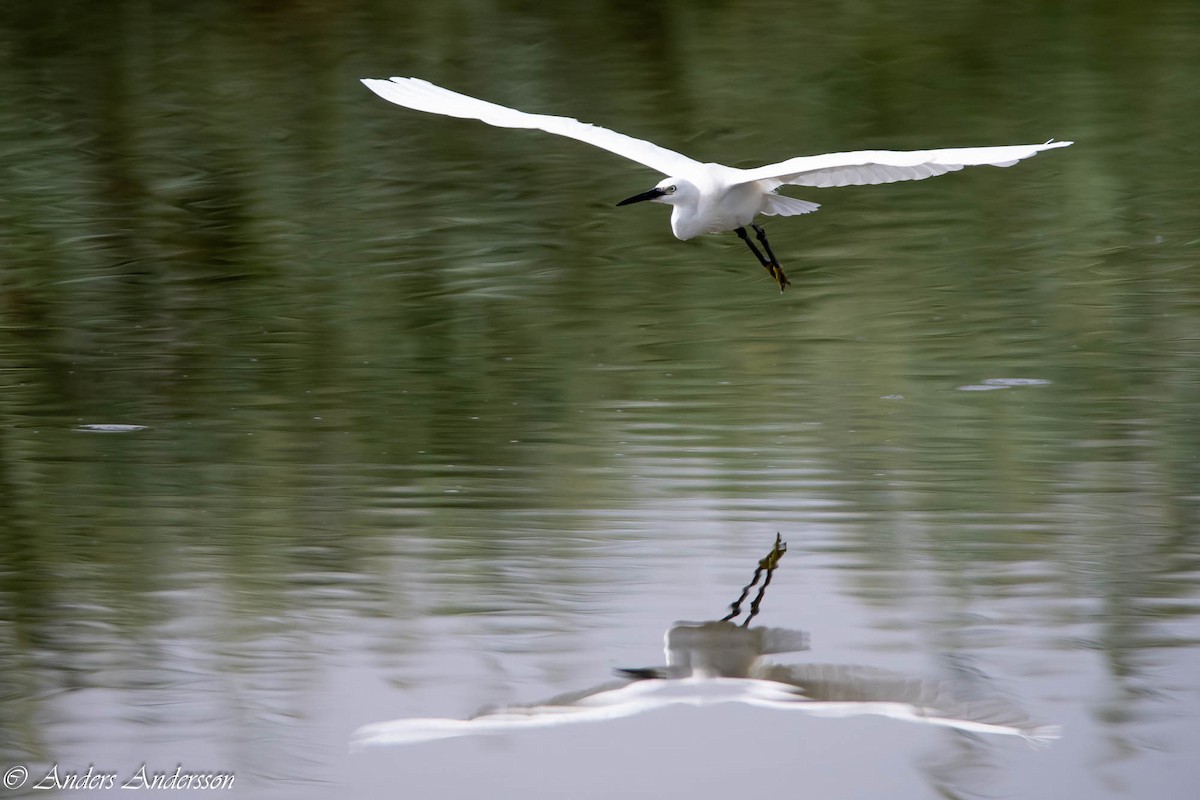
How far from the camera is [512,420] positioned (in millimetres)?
7176

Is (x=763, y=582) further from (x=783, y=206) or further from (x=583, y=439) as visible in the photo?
(x=783, y=206)

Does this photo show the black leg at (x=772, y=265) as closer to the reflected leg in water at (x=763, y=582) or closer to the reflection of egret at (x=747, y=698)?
the reflected leg in water at (x=763, y=582)

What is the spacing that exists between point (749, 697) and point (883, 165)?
278 centimetres

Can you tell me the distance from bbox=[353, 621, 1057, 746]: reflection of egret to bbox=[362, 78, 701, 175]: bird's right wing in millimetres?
3547

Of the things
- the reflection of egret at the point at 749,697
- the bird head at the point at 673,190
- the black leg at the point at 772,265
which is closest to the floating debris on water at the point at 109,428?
the bird head at the point at 673,190

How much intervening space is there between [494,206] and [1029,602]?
7337 millimetres

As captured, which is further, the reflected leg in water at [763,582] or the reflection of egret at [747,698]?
the reflected leg in water at [763,582]

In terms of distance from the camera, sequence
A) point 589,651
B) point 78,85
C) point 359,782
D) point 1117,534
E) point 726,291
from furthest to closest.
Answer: point 78,85, point 726,291, point 1117,534, point 589,651, point 359,782

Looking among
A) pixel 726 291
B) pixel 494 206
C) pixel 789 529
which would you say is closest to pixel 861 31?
pixel 494 206

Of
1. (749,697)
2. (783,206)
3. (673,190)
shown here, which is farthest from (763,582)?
(783,206)

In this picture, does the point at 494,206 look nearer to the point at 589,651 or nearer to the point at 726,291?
the point at 726,291

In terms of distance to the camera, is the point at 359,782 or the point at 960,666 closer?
the point at 359,782

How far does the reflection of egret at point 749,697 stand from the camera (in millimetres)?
4266

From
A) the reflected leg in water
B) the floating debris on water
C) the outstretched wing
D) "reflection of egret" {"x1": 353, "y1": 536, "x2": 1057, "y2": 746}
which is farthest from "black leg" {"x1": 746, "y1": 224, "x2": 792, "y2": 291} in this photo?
"reflection of egret" {"x1": 353, "y1": 536, "x2": 1057, "y2": 746}
